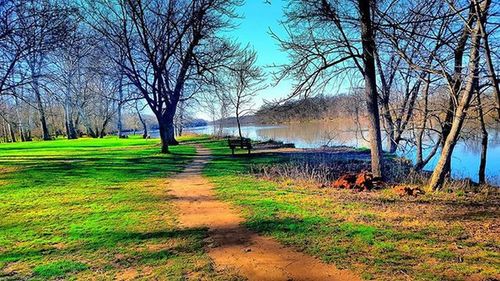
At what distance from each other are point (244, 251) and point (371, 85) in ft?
22.6

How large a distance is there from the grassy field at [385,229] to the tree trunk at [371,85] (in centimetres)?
212

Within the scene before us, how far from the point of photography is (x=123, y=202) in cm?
830

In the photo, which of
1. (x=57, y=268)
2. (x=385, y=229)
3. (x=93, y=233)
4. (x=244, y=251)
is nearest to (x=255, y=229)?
(x=244, y=251)

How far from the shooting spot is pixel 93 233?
604 cm

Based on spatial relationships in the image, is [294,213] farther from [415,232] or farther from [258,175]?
[258,175]

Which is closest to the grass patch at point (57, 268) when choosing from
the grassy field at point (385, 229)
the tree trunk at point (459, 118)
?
the grassy field at point (385, 229)

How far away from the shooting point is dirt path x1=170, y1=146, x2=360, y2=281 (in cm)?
429

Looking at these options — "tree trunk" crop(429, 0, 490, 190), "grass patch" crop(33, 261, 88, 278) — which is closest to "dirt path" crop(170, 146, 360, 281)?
"grass patch" crop(33, 261, 88, 278)

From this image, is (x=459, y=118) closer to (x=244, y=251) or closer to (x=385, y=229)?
(x=385, y=229)

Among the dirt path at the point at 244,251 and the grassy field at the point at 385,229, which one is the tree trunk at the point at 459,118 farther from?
the dirt path at the point at 244,251

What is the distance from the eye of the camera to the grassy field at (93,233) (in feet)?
15.1

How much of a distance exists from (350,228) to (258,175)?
6.19 metres

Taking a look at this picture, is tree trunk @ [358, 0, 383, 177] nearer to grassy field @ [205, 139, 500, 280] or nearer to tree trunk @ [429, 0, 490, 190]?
tree trunk @ [429, 0, 490, 190]

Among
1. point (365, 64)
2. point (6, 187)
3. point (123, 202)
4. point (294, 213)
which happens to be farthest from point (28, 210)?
point (365, 64)
